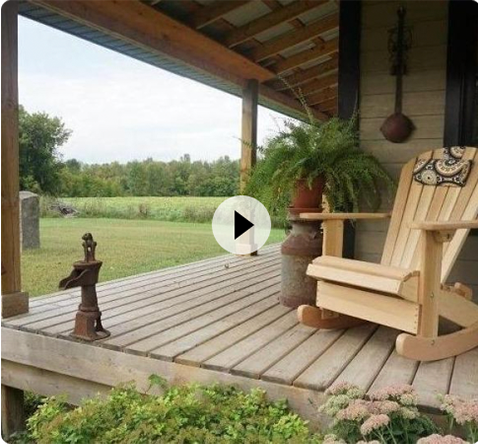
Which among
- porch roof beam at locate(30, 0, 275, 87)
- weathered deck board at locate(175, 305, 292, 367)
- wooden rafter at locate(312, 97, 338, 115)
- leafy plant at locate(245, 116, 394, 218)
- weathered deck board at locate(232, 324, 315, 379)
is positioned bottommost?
weathered deck board at locate(175, 305, 292, 367)

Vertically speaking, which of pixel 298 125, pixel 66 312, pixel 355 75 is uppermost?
pixel 355 75

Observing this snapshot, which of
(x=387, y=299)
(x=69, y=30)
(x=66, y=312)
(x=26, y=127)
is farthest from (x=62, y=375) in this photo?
(x=26, y=127)

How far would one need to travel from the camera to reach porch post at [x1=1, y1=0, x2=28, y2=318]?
7.60ft

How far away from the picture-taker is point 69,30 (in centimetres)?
297

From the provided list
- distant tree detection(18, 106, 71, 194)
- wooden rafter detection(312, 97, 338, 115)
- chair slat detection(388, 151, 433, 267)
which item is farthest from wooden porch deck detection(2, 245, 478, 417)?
wooden rafter detection(312, 97, 338, 115)

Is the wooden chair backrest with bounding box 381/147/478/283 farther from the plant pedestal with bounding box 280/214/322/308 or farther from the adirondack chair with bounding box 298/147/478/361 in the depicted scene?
the plant pedestal with bounding box 280/214/322/308

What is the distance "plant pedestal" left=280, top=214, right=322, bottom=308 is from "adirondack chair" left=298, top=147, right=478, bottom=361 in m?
0.35

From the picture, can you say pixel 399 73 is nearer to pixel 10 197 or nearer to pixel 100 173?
pixel 10 197

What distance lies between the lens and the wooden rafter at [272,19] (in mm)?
3573

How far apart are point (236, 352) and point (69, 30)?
7.52 feet

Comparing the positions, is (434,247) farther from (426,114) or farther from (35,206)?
(35,206)

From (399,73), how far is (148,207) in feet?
14.1

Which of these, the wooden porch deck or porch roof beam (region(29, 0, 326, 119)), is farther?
porch roof beam (region(29, 0, 326, 119))

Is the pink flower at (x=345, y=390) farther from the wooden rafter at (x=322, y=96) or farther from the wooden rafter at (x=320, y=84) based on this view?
the wooden rafter at (x=322, y=96)
